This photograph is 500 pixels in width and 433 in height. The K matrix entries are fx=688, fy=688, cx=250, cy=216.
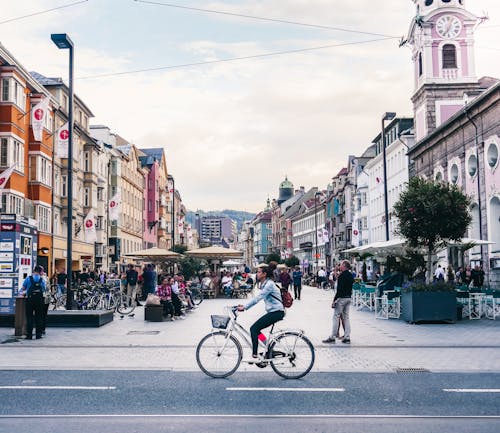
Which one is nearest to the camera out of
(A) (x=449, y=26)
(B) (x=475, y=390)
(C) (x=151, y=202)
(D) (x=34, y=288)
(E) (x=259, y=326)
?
(B) (x=475, y=390)

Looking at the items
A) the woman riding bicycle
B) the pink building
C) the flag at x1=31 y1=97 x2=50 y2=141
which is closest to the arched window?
the flag at x1=31 y1=97 x2=50 y2=141

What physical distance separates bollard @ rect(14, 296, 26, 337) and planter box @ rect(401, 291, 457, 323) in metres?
10.8

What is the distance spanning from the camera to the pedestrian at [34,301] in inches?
639

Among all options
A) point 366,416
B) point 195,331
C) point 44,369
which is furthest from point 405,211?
point 366,416

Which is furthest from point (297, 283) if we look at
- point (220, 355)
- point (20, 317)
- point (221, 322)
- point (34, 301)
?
point (220, 355)

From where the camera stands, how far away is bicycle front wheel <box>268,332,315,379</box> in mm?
10484

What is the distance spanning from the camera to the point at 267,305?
10.8 metres

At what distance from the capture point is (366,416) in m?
7.56

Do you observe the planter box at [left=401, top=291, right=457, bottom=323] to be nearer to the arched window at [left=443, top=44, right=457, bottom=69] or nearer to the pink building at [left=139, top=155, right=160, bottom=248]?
the arched window at [left=443, top=44, right=457, bottom=69]

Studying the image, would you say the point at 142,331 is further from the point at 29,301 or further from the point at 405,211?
the point at 405,211

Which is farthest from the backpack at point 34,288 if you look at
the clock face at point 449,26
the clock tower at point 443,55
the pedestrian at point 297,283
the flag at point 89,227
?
the clock face at point 449,26

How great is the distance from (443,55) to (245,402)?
4949 centimetres

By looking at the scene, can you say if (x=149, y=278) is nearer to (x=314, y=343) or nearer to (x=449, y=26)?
(x=314, y=343)

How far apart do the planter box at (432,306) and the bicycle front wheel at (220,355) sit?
10724 millimetres
